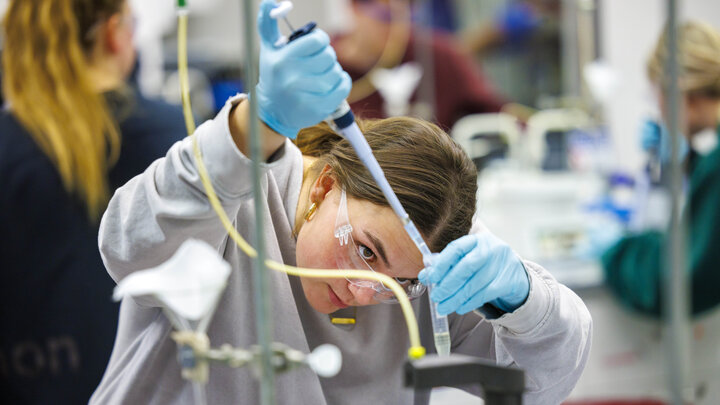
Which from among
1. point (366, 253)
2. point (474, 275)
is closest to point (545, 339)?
point (474, 275)

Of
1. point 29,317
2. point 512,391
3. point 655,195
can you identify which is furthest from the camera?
point 655,195

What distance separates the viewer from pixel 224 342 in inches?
33.4

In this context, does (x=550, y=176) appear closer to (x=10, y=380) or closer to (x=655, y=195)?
(x=655, y=195)

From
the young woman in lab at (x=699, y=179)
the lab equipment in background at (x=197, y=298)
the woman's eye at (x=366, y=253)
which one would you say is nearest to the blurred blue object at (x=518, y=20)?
the young woman in lab at (x=699, y=179)

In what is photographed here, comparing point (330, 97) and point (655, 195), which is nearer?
point (330, 97)

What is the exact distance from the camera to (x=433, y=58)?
3.11m

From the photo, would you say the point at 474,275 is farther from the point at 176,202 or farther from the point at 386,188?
the point at 176,202

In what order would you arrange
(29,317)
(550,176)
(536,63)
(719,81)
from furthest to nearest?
(536,63)
(550,176)
(719,81)
(29,317)

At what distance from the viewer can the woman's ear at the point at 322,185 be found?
37.5 inches

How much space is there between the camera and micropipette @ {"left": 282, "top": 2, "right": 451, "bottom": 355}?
0.75 metres

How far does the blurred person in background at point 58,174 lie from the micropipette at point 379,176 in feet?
1.28

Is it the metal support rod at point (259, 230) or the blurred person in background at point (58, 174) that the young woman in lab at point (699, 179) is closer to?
the blurred person in background at point (58, 174)

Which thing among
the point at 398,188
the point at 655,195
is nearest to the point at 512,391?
the point at 398,188

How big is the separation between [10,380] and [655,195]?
6.78 feet
